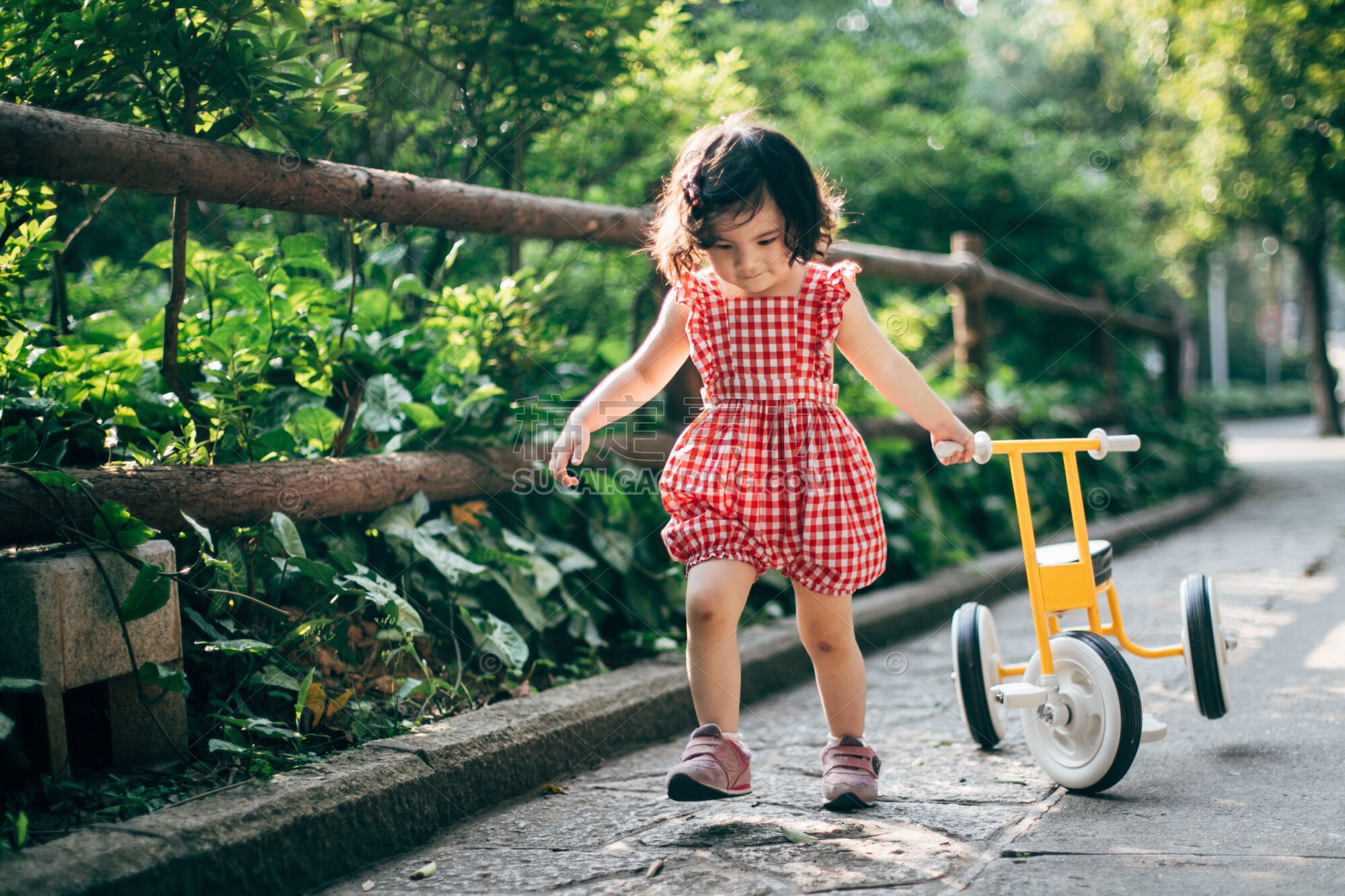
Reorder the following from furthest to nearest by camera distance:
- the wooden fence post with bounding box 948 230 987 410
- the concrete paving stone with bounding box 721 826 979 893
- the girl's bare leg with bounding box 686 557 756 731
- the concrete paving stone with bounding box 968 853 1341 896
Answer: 1. the wooden fence post with bounding box 948 230 987 410
2. the girl's bare leg with bounding box 686 557 756 731
3. the concrete paving stone with bounding box 721 826 979 893
4. the concrete paving stone with bounding box 968 853 1341 896

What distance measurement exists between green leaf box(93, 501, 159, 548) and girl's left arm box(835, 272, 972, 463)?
4.39ft

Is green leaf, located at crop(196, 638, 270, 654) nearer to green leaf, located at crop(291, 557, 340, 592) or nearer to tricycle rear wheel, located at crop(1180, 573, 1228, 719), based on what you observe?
green leaf, located at crop(291, 557, 340, 592)

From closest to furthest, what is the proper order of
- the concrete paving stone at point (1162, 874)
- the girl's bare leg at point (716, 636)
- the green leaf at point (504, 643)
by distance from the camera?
the concrete paving stone at point (1162, 874)
the girl's bare leg at point (716, 636)
the green leaf at point (504, 643)

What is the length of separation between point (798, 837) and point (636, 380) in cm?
94

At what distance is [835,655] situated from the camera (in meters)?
2.25

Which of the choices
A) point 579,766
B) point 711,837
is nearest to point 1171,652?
point 711,837

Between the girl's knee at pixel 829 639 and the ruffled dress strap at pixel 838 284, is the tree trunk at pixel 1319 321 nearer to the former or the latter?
the ruffled dress strap at pixel 838 284

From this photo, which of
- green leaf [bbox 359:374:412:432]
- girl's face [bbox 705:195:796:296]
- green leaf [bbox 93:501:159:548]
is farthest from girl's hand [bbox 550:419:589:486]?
green leaf [bbox 359:374:412:432]

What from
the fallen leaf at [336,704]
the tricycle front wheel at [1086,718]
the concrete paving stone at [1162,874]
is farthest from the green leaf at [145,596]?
the tricycle front wheel at [1086,718]

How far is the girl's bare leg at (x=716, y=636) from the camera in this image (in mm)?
2123

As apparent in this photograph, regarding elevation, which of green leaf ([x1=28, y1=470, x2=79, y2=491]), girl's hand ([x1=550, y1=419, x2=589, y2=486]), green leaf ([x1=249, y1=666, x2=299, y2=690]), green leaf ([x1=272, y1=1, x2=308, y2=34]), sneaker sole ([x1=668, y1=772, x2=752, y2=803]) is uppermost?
green leaf ([x1=272, y1=1, x2=308, y2=34])

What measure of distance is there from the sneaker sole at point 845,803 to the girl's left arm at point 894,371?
2.32 feet

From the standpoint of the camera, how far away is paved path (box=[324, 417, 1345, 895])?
1850 millimetres

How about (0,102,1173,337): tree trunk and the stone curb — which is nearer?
the stone curb
